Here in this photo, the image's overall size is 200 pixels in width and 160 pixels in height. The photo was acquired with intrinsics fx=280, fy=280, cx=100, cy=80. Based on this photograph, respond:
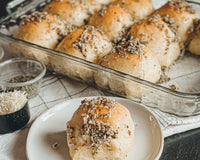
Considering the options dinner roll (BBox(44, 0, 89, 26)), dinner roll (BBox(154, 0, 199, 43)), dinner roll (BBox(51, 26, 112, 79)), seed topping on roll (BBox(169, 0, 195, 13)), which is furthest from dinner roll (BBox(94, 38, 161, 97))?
dinner roll (BBox(44, 0, 89, 26))

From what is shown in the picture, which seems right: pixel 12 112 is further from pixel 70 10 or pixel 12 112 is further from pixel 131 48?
pixel 70 10

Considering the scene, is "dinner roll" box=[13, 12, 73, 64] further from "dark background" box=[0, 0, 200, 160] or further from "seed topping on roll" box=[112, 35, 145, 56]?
"dark background" box=[0, 0, 200, 160]

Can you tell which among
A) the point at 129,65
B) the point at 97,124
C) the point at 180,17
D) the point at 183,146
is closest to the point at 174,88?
the point at 129,65

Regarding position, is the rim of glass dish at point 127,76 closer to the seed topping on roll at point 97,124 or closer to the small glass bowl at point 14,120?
the seed topping on roll at point 97,124

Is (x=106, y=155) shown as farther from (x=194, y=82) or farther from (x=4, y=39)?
(x=4, y=39)

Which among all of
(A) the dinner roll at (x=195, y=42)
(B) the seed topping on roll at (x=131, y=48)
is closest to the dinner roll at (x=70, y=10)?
(B) the seed topping on roll at (x=131, y=48)

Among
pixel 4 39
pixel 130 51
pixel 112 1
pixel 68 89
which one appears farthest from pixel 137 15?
pixel 4 39
